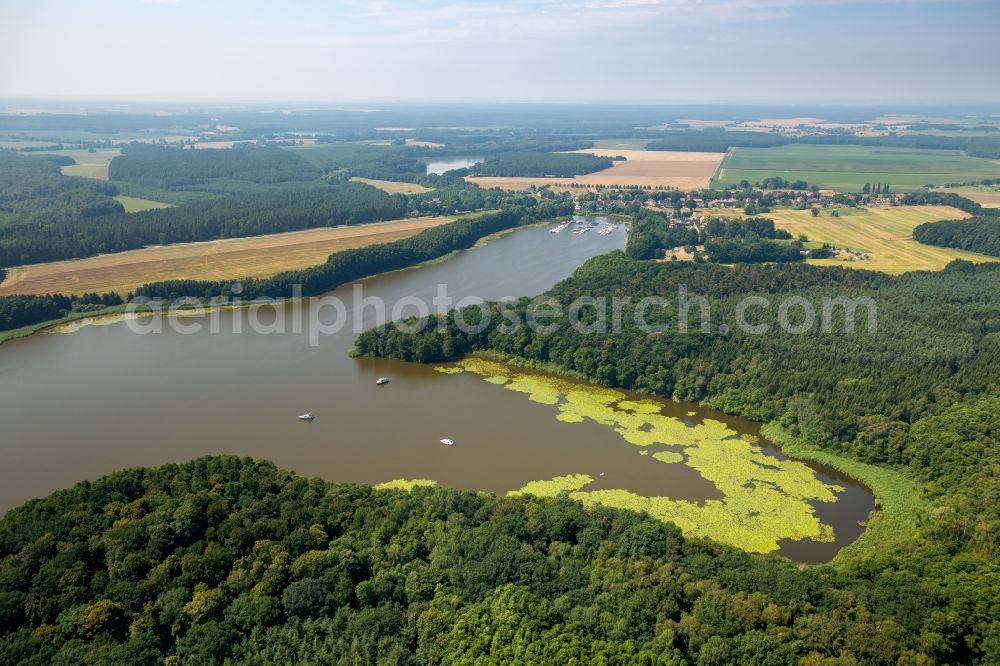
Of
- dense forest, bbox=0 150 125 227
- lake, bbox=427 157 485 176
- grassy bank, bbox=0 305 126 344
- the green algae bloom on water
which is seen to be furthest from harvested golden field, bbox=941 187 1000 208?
dense forest, bbox=0 150 125 227

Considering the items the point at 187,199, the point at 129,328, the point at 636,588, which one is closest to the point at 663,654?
the point at 636,588

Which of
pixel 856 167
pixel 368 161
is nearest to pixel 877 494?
pixel 856 167

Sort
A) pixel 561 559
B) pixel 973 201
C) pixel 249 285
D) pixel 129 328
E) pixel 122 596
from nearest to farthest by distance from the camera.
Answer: pixel 122 596 < pixel 561 559 < pixel 129 328 < pixel 249 285 < pixel 973 201

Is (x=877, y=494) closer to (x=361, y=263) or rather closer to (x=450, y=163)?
(x=361, y=263)

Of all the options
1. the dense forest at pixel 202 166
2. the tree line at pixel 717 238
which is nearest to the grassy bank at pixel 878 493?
the tree line at pixel 717 238

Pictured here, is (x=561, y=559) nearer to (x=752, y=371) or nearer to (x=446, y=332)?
(x=752, y=371)

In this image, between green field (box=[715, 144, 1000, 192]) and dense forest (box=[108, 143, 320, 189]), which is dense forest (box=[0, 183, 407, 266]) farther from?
green field (box=[715, 144, 1000, 192])
